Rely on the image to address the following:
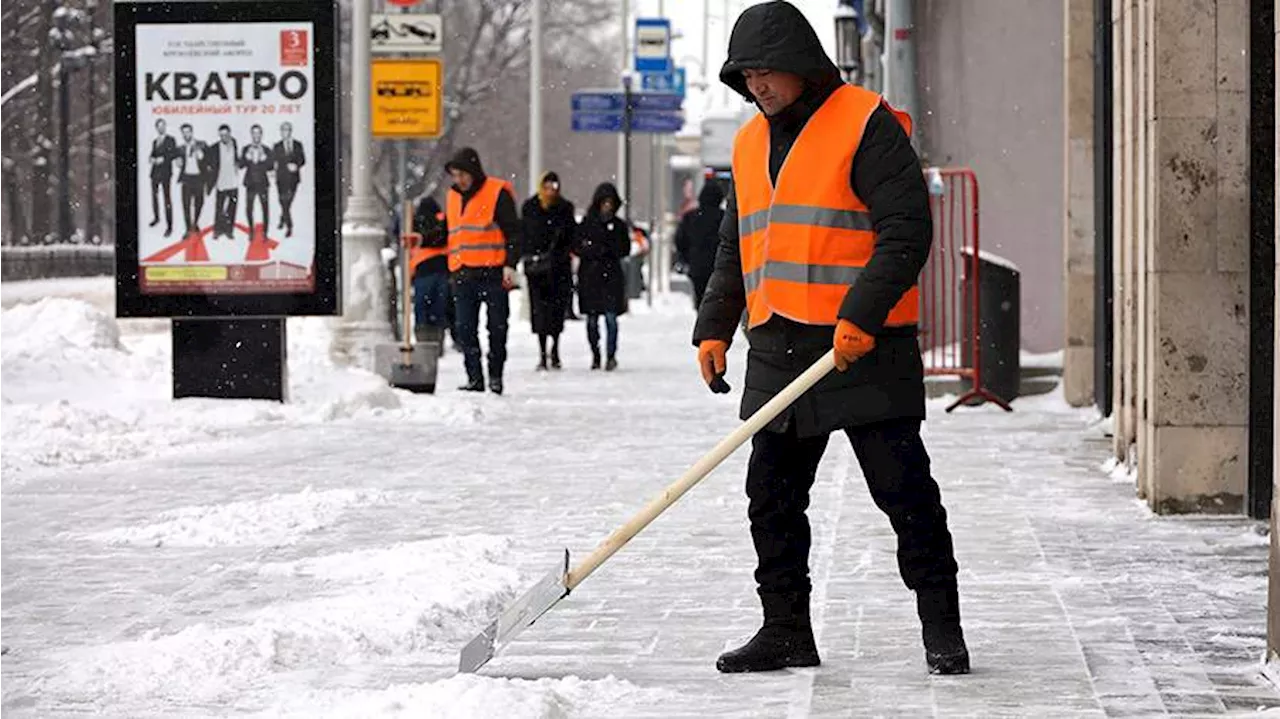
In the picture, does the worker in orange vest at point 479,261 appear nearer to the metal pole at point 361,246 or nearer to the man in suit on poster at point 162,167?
the man in suit on poster at point 162,167

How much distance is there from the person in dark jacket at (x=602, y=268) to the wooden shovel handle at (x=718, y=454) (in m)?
15.9

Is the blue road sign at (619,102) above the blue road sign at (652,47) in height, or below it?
below

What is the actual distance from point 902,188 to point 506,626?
149cm

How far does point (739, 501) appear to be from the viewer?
11.2 meters

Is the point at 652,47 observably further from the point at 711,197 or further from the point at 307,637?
the point at 307,637

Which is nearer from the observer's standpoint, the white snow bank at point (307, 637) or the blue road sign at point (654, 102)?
the white snow bank at point (307, 637)

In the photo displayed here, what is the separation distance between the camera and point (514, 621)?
6.79m

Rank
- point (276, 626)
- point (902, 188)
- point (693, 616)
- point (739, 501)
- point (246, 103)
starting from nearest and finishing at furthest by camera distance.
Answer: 1. point (902, 188)
2. point (276, 626)
3. point (693, 616)
4. point (739, 501)
5. point (246, 103)

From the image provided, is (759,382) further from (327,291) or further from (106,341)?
(106,341)

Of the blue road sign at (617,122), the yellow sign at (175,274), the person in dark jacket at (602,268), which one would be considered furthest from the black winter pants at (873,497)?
the blue road sign at (617,122)

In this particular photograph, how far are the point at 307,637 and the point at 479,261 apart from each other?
11729 millimetres

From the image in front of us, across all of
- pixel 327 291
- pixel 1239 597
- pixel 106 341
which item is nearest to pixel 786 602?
pixel 1239 597

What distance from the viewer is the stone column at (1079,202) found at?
1617 cm

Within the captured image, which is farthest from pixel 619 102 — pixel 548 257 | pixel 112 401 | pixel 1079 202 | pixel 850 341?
pixel 850 341
